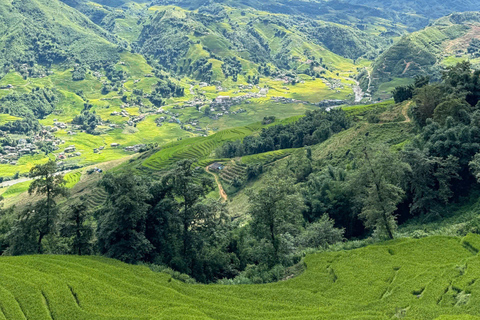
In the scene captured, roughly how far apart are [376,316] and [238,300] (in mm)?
11280

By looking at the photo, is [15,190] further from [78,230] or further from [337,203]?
[337,203]

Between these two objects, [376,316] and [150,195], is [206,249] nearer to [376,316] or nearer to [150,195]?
[150,195]

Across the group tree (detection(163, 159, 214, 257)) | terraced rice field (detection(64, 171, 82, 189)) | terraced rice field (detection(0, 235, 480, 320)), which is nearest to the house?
terraced rice field (detection(64, 171, 82, 189))

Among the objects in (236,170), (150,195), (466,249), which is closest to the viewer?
(466,249)

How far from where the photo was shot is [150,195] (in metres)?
43.8

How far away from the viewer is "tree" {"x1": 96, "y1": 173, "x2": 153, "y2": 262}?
40938mm

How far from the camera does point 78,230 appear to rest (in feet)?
143

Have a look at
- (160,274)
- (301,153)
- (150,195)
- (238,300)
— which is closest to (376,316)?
(238,300)

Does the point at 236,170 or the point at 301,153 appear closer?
the point at 301,153

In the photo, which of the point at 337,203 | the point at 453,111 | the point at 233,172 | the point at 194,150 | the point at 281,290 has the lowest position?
the point at 233,172

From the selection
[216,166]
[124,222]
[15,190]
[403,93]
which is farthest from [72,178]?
[124,222]

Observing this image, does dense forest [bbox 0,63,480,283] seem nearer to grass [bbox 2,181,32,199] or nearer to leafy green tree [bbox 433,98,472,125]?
leafy green tree [bbox 433,98,472,125]

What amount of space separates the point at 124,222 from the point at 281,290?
61.4 ft

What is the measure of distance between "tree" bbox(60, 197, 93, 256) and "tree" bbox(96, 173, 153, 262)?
1.64 m
